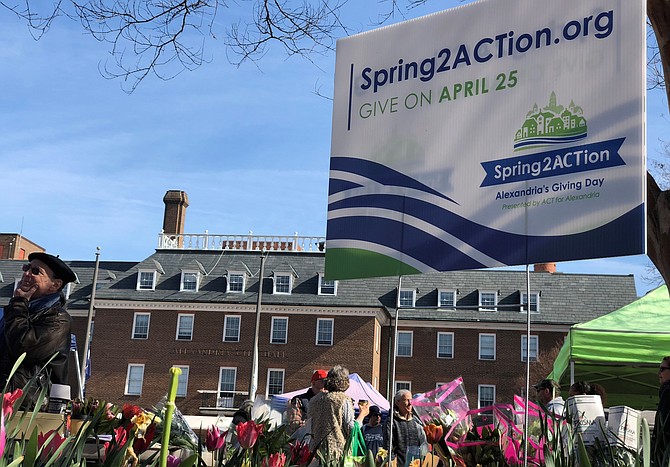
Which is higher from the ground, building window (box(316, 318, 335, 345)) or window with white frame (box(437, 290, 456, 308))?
window with white frame (box(437, 290, 456, 308))

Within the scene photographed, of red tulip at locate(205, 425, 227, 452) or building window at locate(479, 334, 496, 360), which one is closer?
red tulip at locate(205, 425, 227, 452)

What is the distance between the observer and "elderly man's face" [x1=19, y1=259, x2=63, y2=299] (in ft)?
19.2

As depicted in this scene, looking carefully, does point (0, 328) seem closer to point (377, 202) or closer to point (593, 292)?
point (377, 202)

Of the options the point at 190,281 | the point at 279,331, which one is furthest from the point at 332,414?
the point at 190,281

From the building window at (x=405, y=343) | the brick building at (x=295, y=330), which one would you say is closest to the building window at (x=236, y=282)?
the brick building at (x=295, y=330)

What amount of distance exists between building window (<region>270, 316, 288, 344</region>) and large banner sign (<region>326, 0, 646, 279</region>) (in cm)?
4792

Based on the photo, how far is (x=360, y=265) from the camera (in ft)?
14.4

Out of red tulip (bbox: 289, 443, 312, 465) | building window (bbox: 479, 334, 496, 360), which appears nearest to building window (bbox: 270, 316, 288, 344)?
building window (bbox: 479, 334, 496, 360)

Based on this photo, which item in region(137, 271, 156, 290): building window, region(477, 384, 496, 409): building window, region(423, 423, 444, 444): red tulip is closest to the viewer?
region(423, 423, 444, 444): red tulip

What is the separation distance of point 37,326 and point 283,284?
163 feet

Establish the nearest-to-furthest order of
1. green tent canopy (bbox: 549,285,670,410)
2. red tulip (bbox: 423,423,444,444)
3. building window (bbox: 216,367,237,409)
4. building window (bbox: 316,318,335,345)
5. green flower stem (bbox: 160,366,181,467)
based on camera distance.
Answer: green flower stem (bbox: 160,366,181,467) → red tulip (bbox: 423,423,444,444) → green tent canopy (bbox: 549,285,670,410) → building window (bbox: 216,367,237,409) → building window (bbox: 316,318,335,345)

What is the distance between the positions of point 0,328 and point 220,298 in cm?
4865

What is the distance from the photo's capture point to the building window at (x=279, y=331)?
52.0 meters

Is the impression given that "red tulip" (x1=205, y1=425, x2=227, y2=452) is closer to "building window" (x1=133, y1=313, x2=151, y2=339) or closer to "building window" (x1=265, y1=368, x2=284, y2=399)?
"building window" (x1=265, y1=368, x2=284, y2=399)
